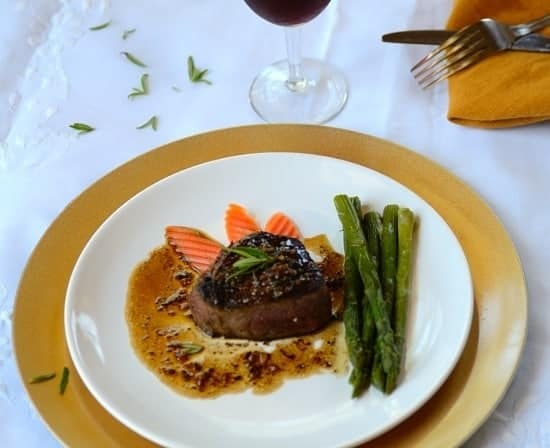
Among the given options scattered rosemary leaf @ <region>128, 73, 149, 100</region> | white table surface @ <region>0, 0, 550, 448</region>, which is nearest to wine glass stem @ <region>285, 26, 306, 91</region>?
white table surface @ <region>0, 0, 550, 448</region>

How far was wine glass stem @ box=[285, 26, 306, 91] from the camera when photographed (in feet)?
5.63

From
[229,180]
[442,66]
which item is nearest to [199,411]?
[229,180]

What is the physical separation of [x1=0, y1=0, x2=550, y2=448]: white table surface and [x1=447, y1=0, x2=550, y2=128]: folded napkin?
0.03 meters

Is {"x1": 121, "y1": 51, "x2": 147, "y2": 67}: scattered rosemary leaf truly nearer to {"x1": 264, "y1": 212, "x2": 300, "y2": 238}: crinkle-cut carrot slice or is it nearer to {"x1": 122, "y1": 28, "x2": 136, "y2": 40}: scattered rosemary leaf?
{"x1": 122, "y1": 28, "x2": 136, "y2": 40}: scattered rosemary leaf

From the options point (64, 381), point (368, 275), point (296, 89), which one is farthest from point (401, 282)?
point (296, 89)

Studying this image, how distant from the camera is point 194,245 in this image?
139 cm

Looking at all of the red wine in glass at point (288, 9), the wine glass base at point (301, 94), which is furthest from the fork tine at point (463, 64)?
the red wine in glass at point (288, 9)

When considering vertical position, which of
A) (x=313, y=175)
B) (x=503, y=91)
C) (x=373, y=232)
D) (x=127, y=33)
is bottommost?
(x=373, y=232)

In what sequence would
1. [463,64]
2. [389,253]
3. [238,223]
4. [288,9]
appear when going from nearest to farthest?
[389,253], [238,223], [288,9], [463,64]

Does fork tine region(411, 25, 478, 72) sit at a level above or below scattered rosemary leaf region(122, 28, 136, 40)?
below

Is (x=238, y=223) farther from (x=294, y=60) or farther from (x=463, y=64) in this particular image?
(x=463, y=64)

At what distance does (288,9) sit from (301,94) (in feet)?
0.82

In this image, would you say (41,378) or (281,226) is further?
(281,226)

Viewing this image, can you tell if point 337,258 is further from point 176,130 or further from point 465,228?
point 176,130
